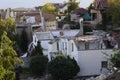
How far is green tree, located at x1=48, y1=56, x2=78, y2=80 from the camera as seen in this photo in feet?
131

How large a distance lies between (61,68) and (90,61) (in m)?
3.41

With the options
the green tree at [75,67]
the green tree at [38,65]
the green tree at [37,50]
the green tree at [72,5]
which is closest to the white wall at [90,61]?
the green tree at [75,67]

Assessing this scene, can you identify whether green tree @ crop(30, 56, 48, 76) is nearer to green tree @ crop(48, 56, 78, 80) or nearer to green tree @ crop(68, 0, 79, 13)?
green tree @ crop(48, 56, 78, 80)

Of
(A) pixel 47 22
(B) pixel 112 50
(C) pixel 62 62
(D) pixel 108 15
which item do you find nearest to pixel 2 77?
(C) pixel 62 62

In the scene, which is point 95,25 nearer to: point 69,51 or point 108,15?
point 108,15

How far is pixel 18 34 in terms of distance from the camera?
60.7 meters

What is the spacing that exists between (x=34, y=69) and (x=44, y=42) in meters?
7.59

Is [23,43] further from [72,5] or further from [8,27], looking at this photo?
[72,5]

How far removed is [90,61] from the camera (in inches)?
1657

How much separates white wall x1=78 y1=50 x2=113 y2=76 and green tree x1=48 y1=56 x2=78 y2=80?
1785mm

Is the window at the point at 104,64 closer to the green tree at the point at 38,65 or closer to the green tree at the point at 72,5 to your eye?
the green tree at the point at 38,65

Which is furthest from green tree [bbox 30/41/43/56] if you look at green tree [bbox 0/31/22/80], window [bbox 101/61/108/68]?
green tree [bbox 0/31/22/80]

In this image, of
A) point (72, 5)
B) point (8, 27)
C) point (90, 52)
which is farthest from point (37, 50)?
point (72, 5)

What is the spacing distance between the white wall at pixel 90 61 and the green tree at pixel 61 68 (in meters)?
1.79
